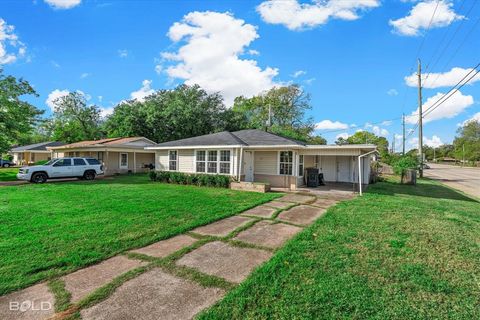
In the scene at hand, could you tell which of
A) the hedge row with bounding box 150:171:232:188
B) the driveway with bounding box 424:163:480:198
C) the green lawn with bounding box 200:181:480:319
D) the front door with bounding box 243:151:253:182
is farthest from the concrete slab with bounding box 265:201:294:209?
the driveway with bounding box 424:163:480:198

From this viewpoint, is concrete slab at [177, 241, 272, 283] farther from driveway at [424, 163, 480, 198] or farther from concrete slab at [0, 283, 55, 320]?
driveway at [424, 163, 480, 198]

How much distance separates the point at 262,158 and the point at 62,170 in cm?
1219

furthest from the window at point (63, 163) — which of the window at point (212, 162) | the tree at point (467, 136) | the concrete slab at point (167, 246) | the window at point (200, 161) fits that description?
the tree at point (467, 136)

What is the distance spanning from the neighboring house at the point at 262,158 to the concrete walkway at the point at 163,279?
7305mm

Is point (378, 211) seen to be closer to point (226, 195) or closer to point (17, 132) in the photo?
point (226, 195)

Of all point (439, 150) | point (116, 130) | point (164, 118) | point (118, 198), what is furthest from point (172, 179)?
point (439, 150)

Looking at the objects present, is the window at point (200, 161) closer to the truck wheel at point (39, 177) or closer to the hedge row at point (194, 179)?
the hedge row at point (194, 179)

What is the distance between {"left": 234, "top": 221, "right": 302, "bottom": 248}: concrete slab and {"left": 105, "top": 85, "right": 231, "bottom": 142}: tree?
2361cm

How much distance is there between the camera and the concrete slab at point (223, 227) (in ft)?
17.6

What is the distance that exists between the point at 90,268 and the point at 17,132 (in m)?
18.2

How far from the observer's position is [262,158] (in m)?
13.8

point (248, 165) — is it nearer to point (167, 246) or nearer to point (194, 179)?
point (194, 179)

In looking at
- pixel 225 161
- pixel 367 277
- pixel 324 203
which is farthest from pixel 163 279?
pixel 225 161

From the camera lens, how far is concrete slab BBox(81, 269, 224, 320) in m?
2.63
